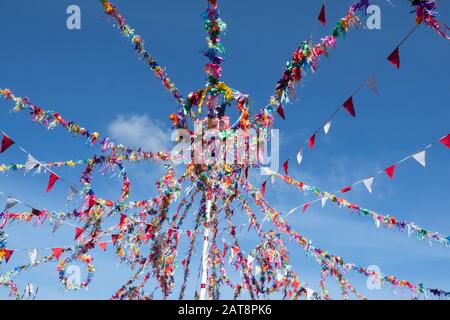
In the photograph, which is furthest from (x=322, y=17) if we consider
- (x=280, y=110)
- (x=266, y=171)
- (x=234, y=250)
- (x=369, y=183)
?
(x=234, y=250)

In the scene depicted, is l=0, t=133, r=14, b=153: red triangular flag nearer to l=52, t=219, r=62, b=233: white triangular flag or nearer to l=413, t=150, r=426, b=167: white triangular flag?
l=52, t=219, r=62, b=233: white triangular flag

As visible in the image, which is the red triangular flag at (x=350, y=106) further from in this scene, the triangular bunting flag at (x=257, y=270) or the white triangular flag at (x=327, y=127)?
the triangular bunting flag at (x=257, y=270)

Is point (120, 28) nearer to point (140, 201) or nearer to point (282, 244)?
point (140, 201)

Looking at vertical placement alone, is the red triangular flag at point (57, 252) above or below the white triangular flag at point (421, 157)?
below

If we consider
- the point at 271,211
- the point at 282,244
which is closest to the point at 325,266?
the point at 282,244

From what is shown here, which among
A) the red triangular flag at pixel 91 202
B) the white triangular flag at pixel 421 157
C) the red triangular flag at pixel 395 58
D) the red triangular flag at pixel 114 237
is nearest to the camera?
the red triangular flag at pixel 395 58

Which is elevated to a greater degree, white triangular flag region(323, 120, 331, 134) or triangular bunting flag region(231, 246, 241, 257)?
white triangular flag region(323, 120, 331, 134)

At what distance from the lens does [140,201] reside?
880 cm

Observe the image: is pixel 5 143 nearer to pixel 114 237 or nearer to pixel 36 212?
pixel 36 212

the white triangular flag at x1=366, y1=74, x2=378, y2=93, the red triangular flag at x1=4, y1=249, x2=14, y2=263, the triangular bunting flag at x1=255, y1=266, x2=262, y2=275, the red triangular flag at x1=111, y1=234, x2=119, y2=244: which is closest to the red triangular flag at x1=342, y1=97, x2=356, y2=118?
the white triangular flag at x1=366, y1=74, x2=378, y2=93

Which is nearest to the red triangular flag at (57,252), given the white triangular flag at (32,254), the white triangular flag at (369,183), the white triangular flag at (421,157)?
the white triangular flag at (32,254)

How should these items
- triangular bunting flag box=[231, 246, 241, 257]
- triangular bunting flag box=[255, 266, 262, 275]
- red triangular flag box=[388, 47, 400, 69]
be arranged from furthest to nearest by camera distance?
triangular bunting flag box=[255, 266, 262, 275]
triangular bunting flag box=[231, 246, 241, 257]
red triangular flag box=[388, 47, 400, 69]
